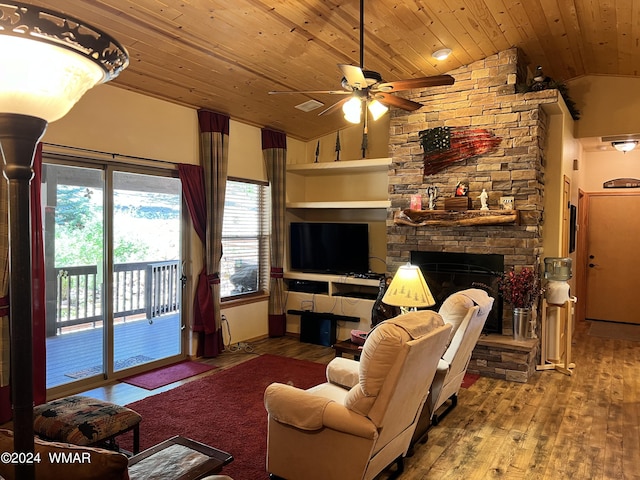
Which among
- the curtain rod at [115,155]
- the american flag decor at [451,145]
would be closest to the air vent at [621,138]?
the american flag decor at [451,145]

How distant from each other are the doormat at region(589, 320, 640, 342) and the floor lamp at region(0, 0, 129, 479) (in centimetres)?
742

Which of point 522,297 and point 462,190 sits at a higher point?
point 462,190

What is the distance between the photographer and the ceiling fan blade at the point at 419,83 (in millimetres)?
3116

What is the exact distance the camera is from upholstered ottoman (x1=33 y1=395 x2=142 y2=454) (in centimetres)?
250

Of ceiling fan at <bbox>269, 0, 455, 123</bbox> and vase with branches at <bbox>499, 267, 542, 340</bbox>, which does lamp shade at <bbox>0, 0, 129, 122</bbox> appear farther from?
vase with branches at <bbox>499, 267, 542, 340</bbox>

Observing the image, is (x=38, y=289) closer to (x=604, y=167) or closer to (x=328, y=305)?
(x=328, y=305)

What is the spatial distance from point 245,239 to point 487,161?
314 cm

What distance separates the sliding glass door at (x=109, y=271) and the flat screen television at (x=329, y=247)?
6.19 ft

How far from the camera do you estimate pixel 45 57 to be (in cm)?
91

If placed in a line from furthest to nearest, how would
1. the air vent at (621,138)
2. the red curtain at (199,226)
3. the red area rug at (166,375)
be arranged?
the air vent at (621,138)
the red curtain at (199,226)
the red area rug at (166,375)

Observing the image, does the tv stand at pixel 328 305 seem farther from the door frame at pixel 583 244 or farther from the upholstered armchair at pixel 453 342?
the door frame at pixel 583 244

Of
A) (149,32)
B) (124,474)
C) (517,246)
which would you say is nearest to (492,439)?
(517,246)

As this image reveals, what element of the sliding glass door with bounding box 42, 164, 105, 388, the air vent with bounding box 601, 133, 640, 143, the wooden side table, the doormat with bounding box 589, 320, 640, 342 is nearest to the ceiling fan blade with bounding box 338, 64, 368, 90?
the wooden side table

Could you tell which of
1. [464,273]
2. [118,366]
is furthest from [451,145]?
[118,366]
